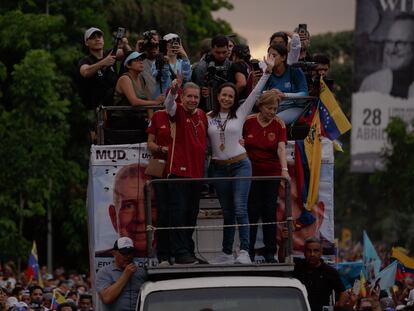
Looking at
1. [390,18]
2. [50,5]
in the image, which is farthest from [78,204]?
[390,18]

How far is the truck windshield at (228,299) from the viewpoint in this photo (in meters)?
13.8

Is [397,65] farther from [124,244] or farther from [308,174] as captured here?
[124,244]

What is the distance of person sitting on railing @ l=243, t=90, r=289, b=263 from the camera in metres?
14.9

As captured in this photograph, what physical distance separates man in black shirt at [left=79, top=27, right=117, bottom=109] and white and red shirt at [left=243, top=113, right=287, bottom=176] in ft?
7.59

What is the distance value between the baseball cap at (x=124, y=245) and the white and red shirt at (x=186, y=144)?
805 mm

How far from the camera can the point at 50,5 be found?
45.7 meters

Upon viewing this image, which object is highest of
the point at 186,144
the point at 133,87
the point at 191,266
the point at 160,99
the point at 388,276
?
the point at 133,87

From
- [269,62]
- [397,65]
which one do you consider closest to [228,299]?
[269,62]

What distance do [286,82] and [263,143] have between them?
149 cm

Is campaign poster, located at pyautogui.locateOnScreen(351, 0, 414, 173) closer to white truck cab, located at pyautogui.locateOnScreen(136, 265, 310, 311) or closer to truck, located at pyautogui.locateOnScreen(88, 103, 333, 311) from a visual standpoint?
truck, located at pyautogui.locateOnScreen(88, 103, 333, 311)

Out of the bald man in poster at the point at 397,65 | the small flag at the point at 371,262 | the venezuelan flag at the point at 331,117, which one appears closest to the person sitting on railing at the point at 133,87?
the venezuelan flag at the point at 331,117

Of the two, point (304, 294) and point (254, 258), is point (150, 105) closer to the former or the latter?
point (254, 258)

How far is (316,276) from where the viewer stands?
1509 centimetres

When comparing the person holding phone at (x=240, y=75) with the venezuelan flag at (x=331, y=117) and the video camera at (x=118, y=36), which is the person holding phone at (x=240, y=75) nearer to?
the venezuelan flag at (x=331, y=117)
